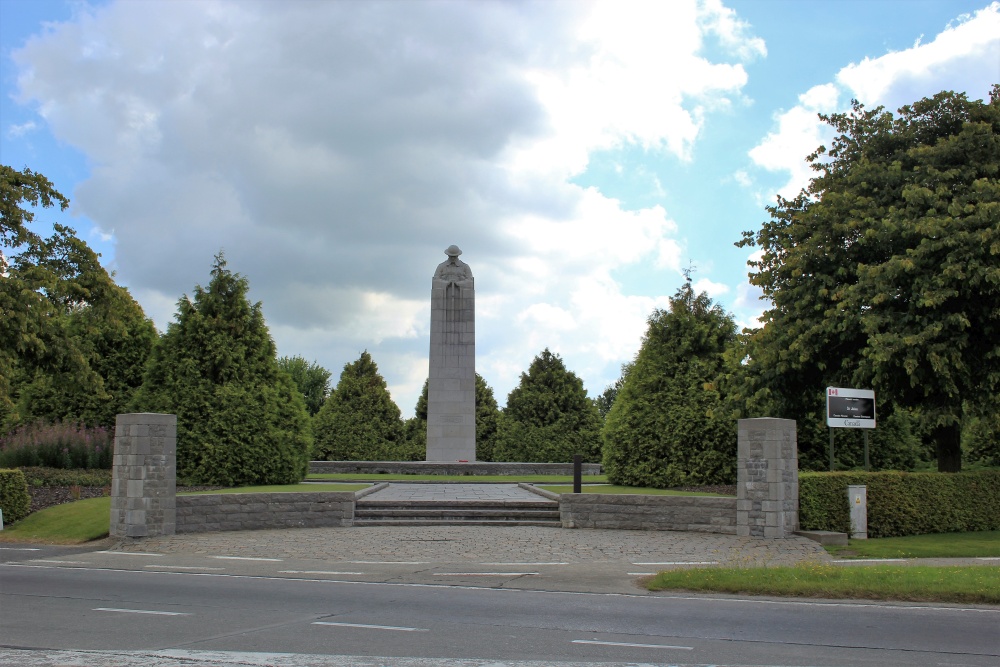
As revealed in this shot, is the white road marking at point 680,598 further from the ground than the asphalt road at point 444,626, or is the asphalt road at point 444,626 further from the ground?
the asphalt road at point 444,626

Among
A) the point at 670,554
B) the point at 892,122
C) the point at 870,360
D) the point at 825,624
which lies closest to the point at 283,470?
the point at 670,554

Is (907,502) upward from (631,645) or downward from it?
upward

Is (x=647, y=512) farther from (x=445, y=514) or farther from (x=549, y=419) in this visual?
(x=549, y=419)

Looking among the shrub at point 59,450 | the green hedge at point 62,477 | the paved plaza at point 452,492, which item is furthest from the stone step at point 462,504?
the shrub at point 59,450

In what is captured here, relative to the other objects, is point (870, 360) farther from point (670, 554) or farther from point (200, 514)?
point (200, 514)

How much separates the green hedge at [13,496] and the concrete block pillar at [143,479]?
392 cm

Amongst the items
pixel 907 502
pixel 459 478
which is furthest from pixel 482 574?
pixel 459 478

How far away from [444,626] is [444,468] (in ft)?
73.5

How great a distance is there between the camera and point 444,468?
101ft

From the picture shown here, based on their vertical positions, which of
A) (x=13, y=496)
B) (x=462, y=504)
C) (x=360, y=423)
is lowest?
(x=462, y=504)

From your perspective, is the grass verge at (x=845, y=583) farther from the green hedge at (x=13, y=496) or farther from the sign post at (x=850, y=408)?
the green hedge at (x=13, y=496)

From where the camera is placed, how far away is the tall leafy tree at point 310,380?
69500 millimetres

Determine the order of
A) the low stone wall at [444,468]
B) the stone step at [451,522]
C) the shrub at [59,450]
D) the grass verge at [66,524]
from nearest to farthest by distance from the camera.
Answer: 1. the grass verge at [66,524]
2. the stone step at [451,522]
3. the shrub at [59,450]
4. the low stone wall at [444,468]

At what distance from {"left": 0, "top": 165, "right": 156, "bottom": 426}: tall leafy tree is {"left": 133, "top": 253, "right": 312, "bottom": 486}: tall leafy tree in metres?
2.22
